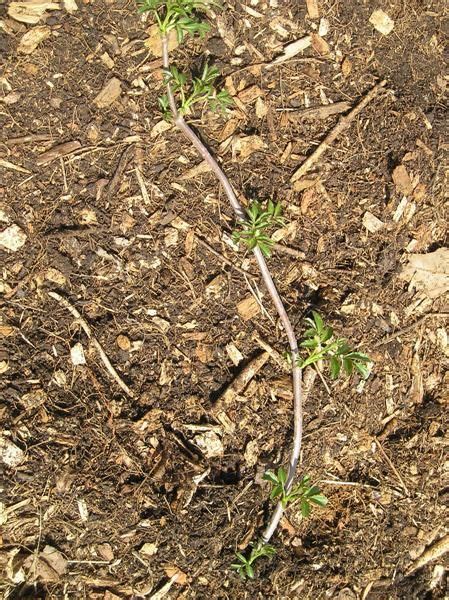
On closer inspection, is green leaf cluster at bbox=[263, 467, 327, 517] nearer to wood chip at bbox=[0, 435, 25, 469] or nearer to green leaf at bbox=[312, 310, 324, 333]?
green leaf at bbox=[312, 310, 324, 333]

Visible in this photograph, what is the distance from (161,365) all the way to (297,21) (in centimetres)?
209

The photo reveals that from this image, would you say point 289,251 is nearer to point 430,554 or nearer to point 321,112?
point 321,112

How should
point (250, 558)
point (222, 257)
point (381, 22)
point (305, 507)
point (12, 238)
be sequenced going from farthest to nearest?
point (381, 22) → point (222, 257) → point (12, 238) → point (250, 558) → point (305, 507)

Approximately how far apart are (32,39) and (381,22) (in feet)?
6.45

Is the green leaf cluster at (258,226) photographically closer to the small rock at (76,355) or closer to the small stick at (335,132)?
the small stick at (335,132)

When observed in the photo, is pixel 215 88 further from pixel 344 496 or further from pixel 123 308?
pixel 344 496

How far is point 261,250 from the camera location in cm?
330

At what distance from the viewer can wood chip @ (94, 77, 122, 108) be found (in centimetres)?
339

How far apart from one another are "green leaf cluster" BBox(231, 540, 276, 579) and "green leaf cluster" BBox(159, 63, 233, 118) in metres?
2.16

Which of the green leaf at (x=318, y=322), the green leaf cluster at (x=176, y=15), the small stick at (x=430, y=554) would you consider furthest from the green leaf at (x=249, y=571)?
the green leaf cluster at (x=176, y=15)

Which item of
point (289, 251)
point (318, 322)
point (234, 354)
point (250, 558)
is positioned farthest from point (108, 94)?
point (250, 558)

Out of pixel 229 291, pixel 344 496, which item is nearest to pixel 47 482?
pixel 229 291

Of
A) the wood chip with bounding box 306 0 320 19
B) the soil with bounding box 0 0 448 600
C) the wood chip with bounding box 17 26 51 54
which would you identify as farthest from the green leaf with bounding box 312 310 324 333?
the wood chip with bounding box 17 26 51 54

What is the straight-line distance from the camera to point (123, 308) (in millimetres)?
3238
